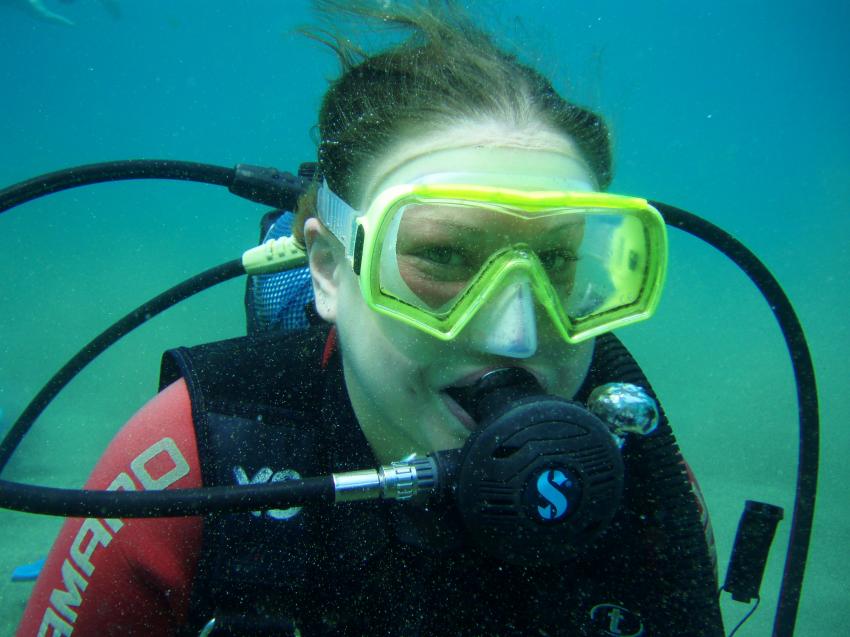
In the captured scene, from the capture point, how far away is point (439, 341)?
4.56 ft

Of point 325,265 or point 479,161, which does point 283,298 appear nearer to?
point 325,265

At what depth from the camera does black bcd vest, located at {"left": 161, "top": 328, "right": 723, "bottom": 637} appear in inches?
57.8

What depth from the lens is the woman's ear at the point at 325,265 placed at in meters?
1.69

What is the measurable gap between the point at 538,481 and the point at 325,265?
38.0 inches

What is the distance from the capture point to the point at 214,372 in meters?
1.87

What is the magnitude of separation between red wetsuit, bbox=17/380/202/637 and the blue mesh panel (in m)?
0.89

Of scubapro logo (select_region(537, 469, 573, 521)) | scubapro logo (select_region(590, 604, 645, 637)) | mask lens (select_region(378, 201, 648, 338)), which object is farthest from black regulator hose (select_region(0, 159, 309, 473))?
scubapro logo (select_region(590, 604, 645, 637))

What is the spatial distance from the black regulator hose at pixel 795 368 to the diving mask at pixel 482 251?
830mm

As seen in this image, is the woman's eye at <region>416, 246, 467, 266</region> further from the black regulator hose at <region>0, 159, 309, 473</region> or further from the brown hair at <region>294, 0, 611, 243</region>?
the black regulator hose at <region>0, 159, 309, 473</region>

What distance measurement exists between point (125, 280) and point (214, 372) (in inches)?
954

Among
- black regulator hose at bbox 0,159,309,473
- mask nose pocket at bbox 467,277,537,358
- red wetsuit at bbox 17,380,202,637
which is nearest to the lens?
mask nose pocket at bbox 467,277,537,358

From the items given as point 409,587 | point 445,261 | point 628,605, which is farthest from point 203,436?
point 628,605

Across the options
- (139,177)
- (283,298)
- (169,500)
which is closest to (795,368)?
(283,298)

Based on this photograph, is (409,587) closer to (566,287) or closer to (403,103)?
(566,287)
